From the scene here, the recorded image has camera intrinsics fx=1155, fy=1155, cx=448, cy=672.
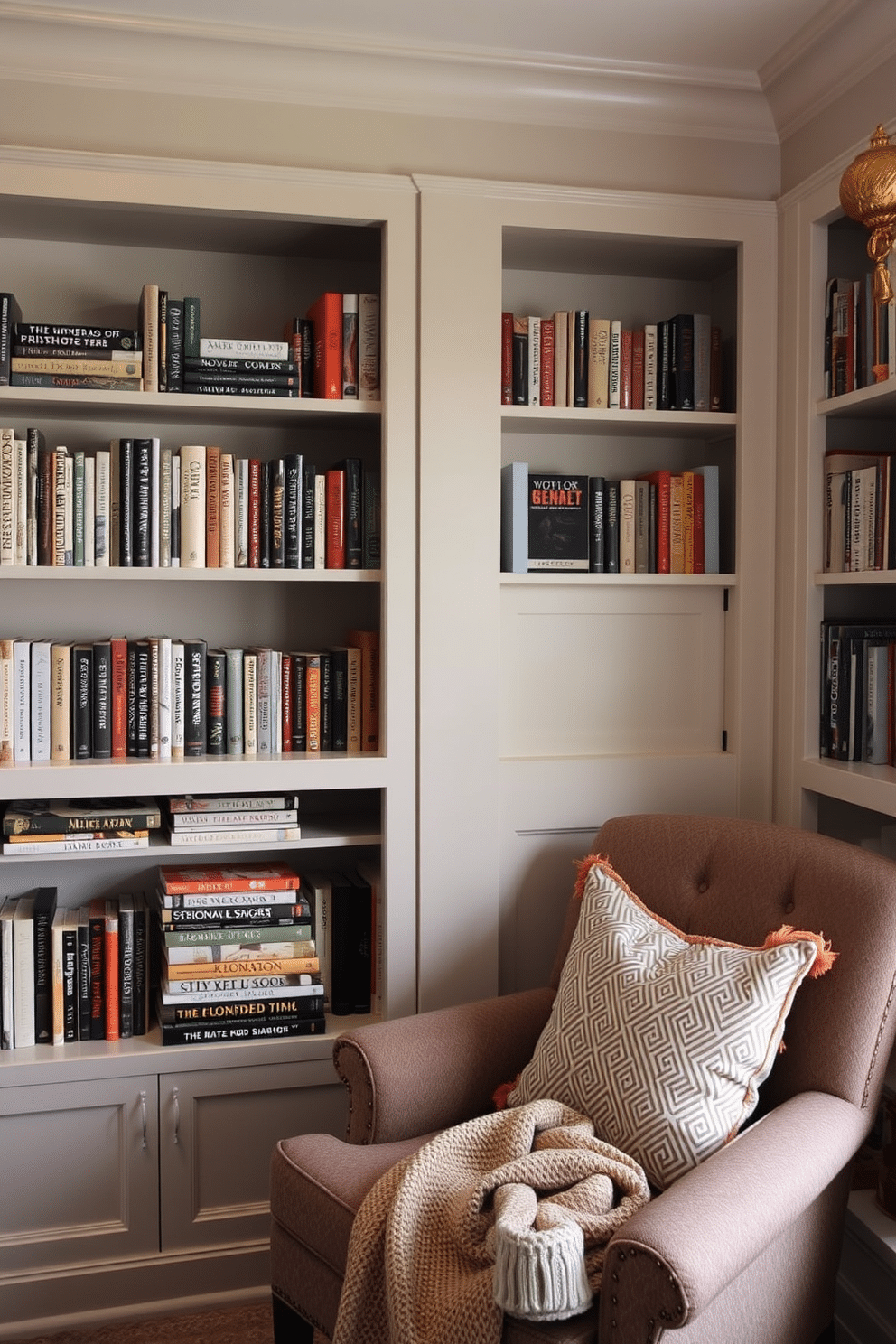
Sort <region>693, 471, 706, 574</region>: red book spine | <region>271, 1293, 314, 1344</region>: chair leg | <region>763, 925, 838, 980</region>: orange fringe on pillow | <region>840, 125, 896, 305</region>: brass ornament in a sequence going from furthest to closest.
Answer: <region>693, 471, 706, 574</region>: red book spine → <region>271, 1293, 314, 1344</region>: chair leg → <region>763, 925, 838, 980</region>: orange fringe on pillow → <region>840, 125, 896, 305</region>: brass ornament

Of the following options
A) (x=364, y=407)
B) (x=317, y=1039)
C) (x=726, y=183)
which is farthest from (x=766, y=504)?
(x=317, y=1039)

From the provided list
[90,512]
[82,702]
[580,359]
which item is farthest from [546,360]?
[82,702]

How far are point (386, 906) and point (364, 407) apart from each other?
106 centimetres

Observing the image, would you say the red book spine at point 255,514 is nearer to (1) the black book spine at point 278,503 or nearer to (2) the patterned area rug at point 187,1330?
(1) the black book spine at point 278,503

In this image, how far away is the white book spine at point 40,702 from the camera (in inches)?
93.2

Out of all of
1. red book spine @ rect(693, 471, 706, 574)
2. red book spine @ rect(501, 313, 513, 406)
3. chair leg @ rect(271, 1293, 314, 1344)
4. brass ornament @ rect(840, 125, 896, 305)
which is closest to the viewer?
brass ornament @ rect(840, 125, 896, 305)

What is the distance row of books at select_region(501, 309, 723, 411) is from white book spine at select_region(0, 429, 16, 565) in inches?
41.1

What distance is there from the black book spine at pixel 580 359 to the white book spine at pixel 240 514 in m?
0.75

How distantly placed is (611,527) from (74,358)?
47.2 inches

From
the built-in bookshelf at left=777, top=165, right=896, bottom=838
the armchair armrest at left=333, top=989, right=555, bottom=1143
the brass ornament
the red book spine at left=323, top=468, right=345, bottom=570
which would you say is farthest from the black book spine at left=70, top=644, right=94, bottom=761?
the brass ornament

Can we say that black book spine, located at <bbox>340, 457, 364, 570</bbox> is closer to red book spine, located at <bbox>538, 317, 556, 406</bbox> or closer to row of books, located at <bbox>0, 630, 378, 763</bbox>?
row of books, located at <bbox>0, 630, 378, 763</bbox>

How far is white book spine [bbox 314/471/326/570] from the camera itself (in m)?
2.48

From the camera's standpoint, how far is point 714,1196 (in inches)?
59.2

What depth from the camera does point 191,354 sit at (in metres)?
2.39
